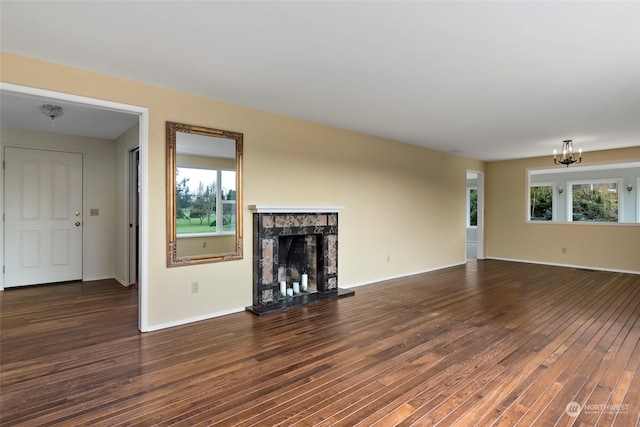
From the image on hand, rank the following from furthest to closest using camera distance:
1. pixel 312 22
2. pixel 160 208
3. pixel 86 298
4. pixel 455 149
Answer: pixel 455 149 → pixel 86 298 → pixel 160 208 → pixel 312 22

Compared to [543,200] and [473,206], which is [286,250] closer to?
[543,200]

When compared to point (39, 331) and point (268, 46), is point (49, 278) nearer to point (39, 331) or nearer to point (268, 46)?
point (39, 331)

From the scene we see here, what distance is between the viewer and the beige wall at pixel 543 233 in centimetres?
653

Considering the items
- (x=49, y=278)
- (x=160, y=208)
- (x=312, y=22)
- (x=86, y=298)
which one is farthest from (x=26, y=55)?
(x=49, y=278)

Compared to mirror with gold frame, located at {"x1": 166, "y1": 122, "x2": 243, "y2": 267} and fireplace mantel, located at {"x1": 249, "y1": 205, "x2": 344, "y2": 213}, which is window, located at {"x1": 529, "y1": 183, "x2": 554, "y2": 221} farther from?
mirror with gold frame, located at {"x1": 166, "y1": 122, "x2": 243, "y2": 267}

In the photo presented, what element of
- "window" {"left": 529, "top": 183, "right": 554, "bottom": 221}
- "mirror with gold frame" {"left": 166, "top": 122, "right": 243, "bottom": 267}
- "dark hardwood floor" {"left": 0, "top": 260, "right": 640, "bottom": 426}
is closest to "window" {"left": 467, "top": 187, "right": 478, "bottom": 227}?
"window" {"left": 529, "top": 183, "right": 554, "bottom": 221}

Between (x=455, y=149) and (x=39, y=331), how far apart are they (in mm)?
6779

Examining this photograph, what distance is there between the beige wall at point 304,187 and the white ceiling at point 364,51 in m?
0.20

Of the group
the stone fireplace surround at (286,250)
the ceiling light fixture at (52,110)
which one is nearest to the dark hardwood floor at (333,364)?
the stone fireplace surround at (286,250)

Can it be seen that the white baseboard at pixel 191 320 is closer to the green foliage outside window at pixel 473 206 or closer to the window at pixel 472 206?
the window at pixel 472 206

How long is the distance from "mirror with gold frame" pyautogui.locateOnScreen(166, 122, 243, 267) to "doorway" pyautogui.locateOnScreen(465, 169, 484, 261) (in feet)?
18.7

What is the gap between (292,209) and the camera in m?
4.30

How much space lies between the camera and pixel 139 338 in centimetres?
317

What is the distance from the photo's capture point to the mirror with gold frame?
354 cm
